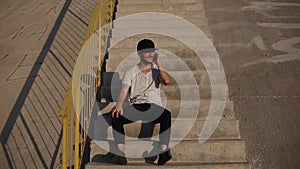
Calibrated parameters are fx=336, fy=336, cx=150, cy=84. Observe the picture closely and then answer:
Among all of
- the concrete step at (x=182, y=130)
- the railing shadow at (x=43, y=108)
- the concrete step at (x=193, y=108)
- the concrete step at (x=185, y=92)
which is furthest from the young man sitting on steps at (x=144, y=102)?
the railing shadow at (x=43, y=108)

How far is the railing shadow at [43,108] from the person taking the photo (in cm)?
492

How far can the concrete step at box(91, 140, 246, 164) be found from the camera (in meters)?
4.14

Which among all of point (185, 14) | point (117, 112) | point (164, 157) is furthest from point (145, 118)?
point (185, 14)

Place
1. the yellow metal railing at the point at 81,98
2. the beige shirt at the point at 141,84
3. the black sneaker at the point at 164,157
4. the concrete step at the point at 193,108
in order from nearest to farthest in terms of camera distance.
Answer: the yellow metal railing at the point at 81,98 → the black sneaker at the point at 164,157 → the beige shirt at the point at 141,84 → the concrete step at the point at 193,108

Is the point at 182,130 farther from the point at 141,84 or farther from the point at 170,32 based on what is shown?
the point at 170,32

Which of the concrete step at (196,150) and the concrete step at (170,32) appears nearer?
the concrete step at (196,150)

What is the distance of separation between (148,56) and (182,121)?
1.05 m

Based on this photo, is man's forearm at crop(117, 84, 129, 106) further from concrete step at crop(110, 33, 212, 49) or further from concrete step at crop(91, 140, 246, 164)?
concrete step at crop(110, 33, 212, 49)

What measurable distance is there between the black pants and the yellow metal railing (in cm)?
47

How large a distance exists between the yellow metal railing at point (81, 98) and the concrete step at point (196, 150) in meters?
0.39

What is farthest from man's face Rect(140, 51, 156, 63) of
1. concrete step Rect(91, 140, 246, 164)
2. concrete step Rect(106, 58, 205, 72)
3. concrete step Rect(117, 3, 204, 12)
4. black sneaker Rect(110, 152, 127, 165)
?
concrete step Rect(117, 3, 204, 12)

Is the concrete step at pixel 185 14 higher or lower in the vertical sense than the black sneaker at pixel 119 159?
higher

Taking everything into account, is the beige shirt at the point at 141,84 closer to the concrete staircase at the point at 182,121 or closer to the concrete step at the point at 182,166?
the concrete staircase at the point at 182,121

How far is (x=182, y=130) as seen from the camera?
4.43 meters
